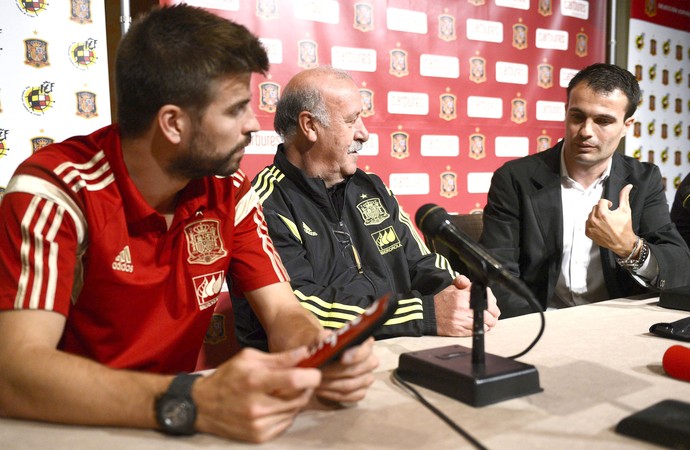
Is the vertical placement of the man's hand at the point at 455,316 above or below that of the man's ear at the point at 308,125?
below

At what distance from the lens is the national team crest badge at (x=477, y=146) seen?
10.1 feet

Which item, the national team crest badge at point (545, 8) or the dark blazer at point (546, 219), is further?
the national team crest badge at point (545, 8)

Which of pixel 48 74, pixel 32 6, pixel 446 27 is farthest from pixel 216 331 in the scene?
pixel 446 27

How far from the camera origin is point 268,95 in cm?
249

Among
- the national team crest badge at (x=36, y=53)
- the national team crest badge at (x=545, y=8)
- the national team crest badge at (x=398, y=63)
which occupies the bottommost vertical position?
the national team crest badge at (x=36, y=53)

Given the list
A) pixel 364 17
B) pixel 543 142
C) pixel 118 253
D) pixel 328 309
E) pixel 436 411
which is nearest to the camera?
pixel 436 411

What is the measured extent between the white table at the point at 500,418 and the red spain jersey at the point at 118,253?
11.0 inches

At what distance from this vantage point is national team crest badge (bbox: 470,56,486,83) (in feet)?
10.0

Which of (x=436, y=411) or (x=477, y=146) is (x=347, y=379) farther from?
(x=477, y=146)

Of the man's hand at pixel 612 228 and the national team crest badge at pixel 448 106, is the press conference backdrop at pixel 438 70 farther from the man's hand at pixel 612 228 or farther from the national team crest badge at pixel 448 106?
the man's hand at pixel 612 228

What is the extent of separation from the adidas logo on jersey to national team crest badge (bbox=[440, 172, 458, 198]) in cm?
211

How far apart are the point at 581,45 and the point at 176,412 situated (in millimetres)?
3357

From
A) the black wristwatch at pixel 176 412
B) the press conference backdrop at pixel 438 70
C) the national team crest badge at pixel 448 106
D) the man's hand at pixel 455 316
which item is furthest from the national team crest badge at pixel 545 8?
the black wristwatch at pixel 176 412

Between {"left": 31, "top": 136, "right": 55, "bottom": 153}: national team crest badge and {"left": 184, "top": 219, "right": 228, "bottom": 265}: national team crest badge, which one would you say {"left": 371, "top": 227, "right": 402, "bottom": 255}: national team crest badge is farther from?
{"left": 31, "top": 136, "right": 55, "bottom": 153}: national team crest badge
